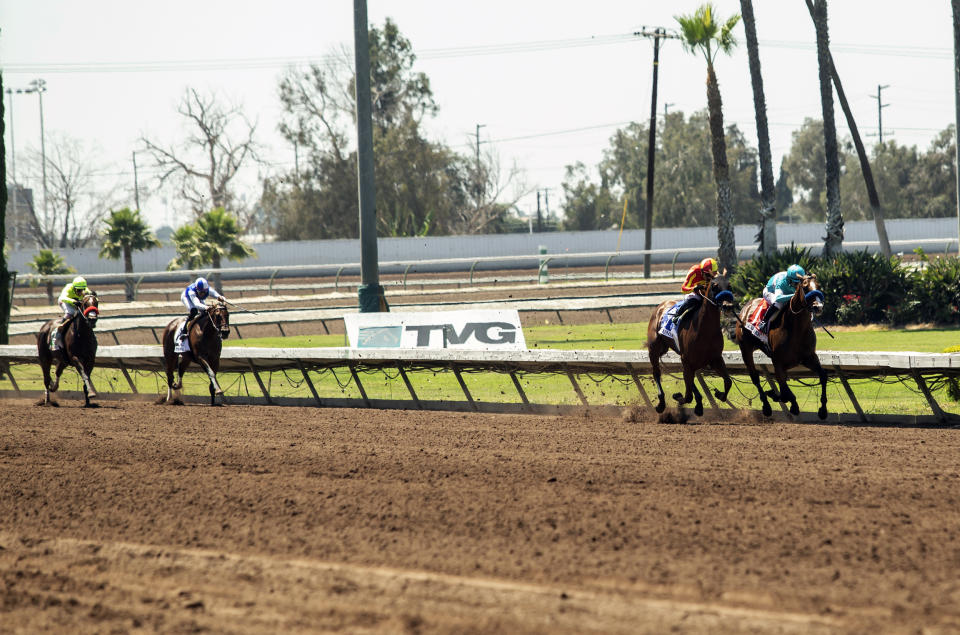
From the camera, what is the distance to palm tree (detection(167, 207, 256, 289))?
38.3 metres

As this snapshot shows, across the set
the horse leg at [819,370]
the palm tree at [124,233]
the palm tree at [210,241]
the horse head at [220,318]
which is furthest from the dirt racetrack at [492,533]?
the palm tree at [124,233]

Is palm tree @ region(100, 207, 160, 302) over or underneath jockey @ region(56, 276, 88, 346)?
over

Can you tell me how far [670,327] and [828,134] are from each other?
15255mm

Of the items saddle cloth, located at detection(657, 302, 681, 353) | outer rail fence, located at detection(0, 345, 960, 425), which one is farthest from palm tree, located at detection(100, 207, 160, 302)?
saddle cloth, located at detection(657, 302, 681, 353)

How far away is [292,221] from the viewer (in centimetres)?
6512

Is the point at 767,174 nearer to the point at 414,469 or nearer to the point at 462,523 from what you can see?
the point at 414,469

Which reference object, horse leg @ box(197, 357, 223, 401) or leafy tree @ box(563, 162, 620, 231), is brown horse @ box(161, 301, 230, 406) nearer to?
horse leg @ box(197, 357, 223, 401)

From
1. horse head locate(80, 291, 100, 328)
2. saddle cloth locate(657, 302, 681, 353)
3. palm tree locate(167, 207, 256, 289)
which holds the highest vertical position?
palm tree locate(167, 207, 256, 289)

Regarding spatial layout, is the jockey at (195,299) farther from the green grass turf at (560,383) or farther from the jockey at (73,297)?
the jockey at (73,297)

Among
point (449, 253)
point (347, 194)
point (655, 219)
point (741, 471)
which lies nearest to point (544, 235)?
point (449, 253)

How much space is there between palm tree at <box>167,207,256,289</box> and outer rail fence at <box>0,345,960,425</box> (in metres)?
22.3

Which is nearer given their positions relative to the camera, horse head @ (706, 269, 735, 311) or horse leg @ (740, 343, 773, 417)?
horse head @ (706, 269, 735, 311)

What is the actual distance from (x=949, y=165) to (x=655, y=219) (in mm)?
21792

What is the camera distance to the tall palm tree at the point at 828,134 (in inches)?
946
